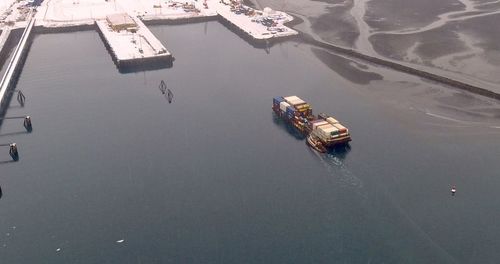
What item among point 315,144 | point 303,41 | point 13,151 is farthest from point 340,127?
point 303,41

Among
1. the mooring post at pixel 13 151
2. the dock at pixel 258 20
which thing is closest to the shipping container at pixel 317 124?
the mooring post at pixel 13 151

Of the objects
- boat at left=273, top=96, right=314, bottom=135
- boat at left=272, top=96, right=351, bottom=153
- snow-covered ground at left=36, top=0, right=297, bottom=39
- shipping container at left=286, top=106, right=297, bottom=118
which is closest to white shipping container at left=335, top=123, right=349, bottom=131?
boat at left=272, top=96, right=351, bottom=153

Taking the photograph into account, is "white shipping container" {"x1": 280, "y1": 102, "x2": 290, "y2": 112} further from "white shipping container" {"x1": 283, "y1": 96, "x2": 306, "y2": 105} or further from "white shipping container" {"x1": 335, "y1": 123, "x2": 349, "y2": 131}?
"white shipping container" {"x1": 335, "y1": 123, "x2": 349, "y2": 131}

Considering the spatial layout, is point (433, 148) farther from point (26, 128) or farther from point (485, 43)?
point (26, 128)

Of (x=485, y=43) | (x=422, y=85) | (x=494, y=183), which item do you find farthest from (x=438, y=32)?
(x=494, y=183)

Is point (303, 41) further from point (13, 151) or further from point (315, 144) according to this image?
point (13, 151)
